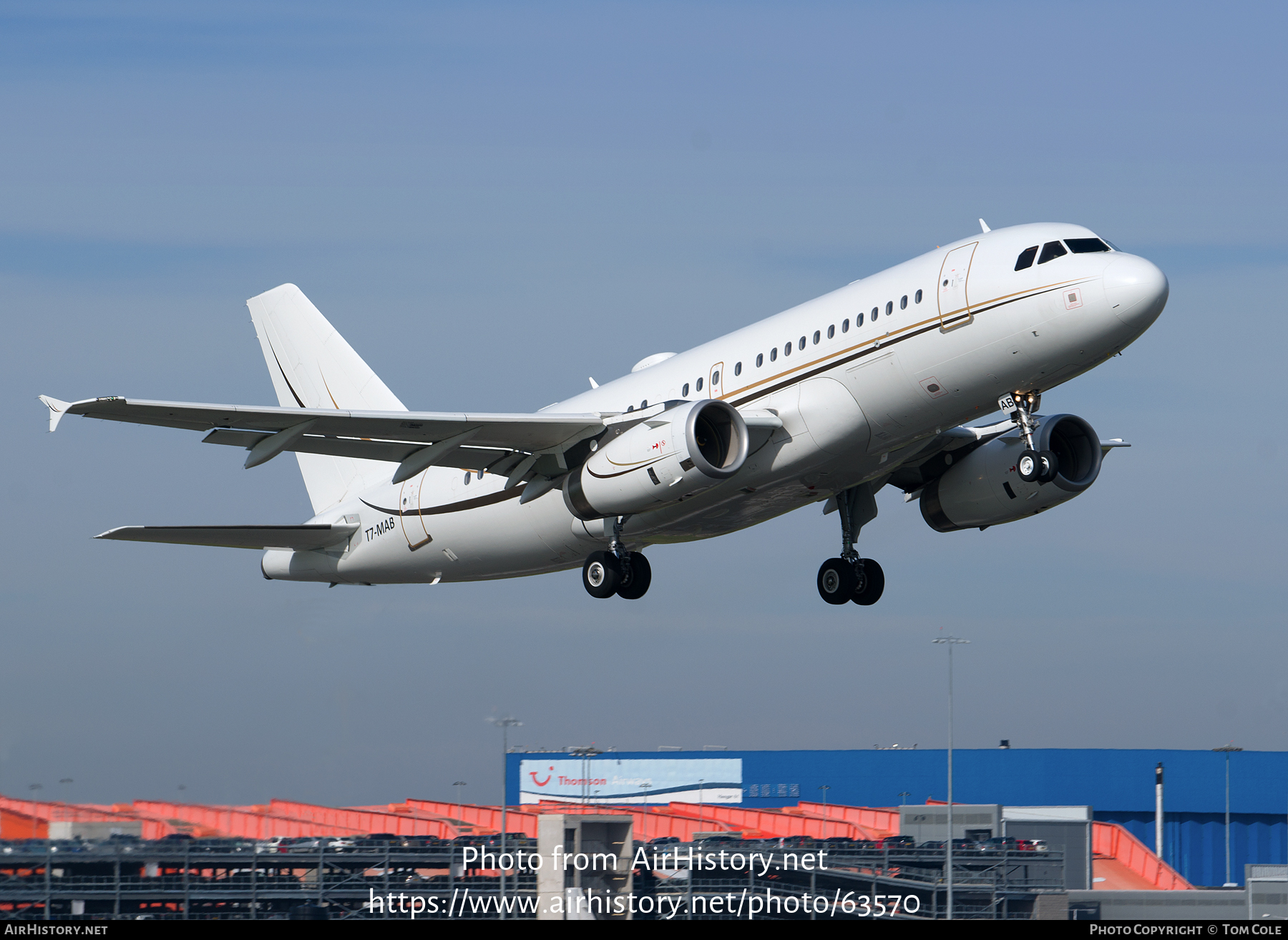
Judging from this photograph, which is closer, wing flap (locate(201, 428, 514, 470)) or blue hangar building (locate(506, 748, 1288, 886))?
wing flap (locate(201, 428, 514, 470))

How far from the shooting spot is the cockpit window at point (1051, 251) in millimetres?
29312

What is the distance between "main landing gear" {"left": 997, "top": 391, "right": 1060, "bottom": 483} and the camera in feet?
101

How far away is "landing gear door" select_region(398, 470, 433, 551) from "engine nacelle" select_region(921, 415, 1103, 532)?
13.2 meters

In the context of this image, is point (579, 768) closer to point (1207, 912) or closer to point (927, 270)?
point (1207, 912)

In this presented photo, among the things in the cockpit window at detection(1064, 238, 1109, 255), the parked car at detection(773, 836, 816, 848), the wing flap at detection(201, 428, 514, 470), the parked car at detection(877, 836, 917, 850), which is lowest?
the parked car at detection(877, 836, 917, 850)

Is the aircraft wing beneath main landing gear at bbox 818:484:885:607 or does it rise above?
above

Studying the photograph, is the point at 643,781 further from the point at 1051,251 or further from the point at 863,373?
the point at 1051,251

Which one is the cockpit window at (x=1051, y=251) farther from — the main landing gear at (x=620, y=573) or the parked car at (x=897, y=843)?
the parked car at (x=897, y=843)

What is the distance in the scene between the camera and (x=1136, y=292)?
92.4 ft

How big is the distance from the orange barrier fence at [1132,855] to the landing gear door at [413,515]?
4506 centimetres

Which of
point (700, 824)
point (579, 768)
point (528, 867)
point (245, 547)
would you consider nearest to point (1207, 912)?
point (700, 824)

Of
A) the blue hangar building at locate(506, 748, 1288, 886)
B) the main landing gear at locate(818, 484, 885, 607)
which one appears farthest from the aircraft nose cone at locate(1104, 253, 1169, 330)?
the blue hangar building at locate(506, 748, 1288, 886)

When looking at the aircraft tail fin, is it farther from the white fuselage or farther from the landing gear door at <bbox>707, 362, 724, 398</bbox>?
the landing gear door at <bbox>707, 362, 724, 398</bbox>

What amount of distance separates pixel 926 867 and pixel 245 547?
28.5m
